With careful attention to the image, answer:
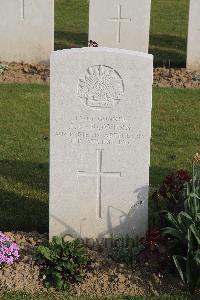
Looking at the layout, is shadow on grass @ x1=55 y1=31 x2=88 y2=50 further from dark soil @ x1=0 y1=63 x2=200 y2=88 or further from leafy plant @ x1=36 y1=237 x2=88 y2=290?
leafy plant @ x1=36 y1=237 x2=88 y2=290

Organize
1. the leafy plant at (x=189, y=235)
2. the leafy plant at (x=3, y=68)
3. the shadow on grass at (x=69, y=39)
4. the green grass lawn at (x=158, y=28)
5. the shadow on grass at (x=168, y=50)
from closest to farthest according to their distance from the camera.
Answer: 1. the leafy plant at (x=189, y=235)
2. the leafy plant at (x=3, y=68)
3. the shadow on grass at (x=168, y=50)
4. the green grass lawn at (x=158, y=28)
5. the shadow on grass at (x=69, y=39)

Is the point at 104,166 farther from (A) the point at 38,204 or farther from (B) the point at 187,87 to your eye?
(B) the point at 187,87

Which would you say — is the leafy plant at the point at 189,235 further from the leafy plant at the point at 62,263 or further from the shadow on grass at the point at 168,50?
the shadow on grass at the point at 168,50

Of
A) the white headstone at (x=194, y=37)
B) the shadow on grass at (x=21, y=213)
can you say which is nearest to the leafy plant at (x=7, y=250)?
the shadow on grass at (x=21, y=213)

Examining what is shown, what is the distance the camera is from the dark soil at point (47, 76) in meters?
11.3

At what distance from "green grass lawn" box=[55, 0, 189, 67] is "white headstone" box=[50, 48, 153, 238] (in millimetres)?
6935

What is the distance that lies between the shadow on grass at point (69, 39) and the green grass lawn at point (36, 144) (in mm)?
3642

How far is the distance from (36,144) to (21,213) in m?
1.97

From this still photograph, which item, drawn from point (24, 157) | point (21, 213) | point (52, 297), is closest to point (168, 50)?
point (24, 157)

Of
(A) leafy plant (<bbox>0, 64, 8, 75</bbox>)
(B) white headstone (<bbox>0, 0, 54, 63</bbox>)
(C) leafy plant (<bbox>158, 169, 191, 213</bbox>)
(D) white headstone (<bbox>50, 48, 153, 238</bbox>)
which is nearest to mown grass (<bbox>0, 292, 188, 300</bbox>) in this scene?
(D) white headstone (<bbox>50, 48, 153, 238</bbox>)

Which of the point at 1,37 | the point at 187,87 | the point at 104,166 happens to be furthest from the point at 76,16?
the point at 104,166

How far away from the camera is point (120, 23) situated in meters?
11.9

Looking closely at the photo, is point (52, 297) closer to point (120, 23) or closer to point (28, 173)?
Result: point (28, 173)

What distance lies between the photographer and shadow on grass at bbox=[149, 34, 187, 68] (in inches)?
510
